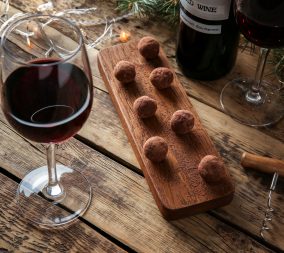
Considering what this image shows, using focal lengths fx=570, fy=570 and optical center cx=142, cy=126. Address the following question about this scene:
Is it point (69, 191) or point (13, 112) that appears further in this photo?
point (69, 191)

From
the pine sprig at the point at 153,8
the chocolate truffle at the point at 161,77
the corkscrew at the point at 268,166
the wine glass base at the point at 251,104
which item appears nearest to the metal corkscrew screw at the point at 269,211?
the corkscrew at the point at 268,166

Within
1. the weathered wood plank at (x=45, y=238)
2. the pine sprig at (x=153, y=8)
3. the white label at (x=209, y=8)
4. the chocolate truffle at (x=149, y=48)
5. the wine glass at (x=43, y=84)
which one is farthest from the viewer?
the pine sprig at (x=153, y=8)

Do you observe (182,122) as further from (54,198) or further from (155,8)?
(155,8)

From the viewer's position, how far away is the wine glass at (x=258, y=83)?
2.96ft

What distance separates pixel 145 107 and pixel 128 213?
19cm

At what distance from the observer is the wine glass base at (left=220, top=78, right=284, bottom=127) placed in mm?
1046

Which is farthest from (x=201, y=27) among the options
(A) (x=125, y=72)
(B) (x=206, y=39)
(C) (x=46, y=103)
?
(C) (x=46, y=103)

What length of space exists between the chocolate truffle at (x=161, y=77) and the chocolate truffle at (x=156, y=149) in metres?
0.14

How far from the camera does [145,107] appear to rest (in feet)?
3.16

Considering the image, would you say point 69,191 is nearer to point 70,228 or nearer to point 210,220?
point 70,228

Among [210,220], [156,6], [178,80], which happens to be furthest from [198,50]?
[210,220]

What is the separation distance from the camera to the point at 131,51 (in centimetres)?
110

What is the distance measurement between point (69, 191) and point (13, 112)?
22cm

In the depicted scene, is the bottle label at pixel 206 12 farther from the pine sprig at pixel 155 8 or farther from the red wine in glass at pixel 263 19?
the pine sprig at pixel 155 8
